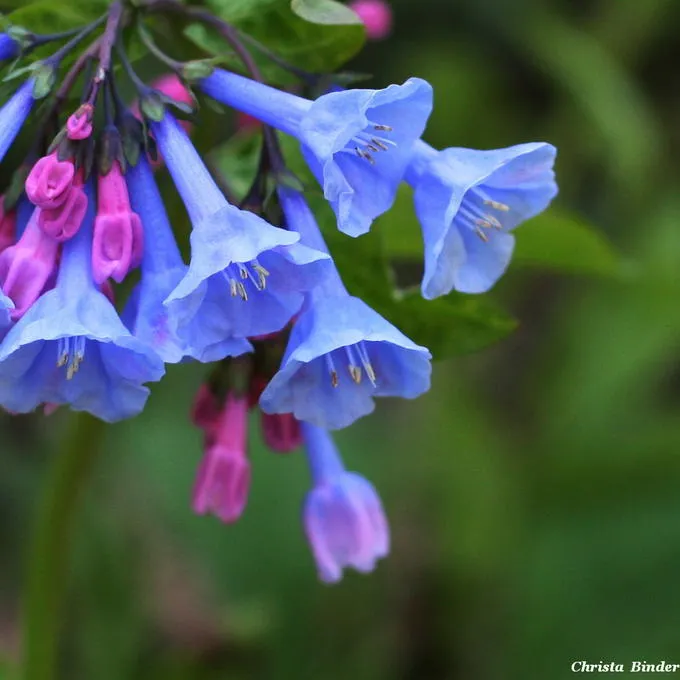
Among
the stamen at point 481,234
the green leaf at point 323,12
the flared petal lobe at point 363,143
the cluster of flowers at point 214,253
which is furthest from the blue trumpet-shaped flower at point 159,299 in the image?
the stamen at point 481,234

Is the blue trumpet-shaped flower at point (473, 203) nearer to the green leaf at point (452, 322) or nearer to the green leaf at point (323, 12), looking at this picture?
the green leaf at point (452, 322)

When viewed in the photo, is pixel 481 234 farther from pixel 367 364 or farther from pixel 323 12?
pixel 323 12

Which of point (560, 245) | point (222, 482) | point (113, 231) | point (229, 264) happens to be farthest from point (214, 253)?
point (560, 245)

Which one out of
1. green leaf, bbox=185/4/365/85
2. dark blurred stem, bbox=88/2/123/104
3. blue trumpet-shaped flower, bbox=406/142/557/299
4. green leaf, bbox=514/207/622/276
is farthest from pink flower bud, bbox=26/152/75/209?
green leaf, bbox=514/207/622/276

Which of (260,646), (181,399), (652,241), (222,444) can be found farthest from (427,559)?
(222,444)

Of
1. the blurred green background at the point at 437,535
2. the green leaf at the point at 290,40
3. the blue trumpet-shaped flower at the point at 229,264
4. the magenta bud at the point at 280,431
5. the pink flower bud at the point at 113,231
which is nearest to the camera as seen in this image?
the blue trumpet-shaped flower at the point at 229,264
